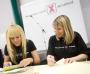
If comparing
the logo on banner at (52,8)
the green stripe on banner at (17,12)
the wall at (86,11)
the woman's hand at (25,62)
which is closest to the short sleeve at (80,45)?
the woman's hand at (25,62)

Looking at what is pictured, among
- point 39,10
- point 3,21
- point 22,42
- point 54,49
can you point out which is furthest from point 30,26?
point 54,49

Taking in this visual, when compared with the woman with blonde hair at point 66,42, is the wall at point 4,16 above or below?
above

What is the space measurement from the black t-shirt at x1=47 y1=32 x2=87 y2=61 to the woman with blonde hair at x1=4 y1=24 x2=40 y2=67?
11.3 inches

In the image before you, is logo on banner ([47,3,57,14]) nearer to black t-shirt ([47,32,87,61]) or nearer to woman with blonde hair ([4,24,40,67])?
woman with blonde hair ([4,24,40,67])

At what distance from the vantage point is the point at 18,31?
2307 mm

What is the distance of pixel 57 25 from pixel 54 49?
308mm

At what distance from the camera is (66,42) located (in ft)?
6.82

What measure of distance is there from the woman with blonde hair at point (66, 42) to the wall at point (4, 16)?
65.9 inches

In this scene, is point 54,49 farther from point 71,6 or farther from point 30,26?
point 30,26

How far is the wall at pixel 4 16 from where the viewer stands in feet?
12.0

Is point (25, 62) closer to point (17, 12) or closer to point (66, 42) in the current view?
point (66, 42)

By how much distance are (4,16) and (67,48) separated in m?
1.94

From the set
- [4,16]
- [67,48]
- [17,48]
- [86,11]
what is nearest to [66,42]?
[67,48]

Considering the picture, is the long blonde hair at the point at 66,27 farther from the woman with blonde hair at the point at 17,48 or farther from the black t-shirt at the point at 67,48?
the woman with blonde hair at the point at 17,48
